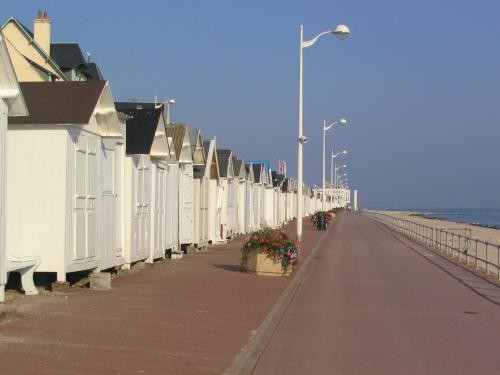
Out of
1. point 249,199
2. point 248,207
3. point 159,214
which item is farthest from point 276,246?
point 249,199

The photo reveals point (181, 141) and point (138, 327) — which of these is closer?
point (138, 327)

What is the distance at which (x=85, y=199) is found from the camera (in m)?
15.3

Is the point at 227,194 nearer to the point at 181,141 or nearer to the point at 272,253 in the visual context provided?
the point at 181,141

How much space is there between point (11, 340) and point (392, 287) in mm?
12023

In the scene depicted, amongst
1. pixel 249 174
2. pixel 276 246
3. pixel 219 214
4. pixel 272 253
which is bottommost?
pixel 272 253

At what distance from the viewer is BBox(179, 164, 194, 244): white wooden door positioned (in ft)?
85.7

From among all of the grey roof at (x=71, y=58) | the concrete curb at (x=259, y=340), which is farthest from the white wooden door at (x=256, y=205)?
the concrete curb at (x=259, y=340)

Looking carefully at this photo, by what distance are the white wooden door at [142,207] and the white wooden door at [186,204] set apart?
15.5ft

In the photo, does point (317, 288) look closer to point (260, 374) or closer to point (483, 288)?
point (483, 288)

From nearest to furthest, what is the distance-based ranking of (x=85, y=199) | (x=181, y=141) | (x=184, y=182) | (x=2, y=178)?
(x=2, y=178) < (x=85, y=199) < (x=181, y=141) < (x=184, y=182)

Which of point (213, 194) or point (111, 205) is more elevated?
point (213, 194)

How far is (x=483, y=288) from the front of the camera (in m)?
19.6

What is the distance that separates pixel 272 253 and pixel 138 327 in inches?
378

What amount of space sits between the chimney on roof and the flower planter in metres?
9.53
